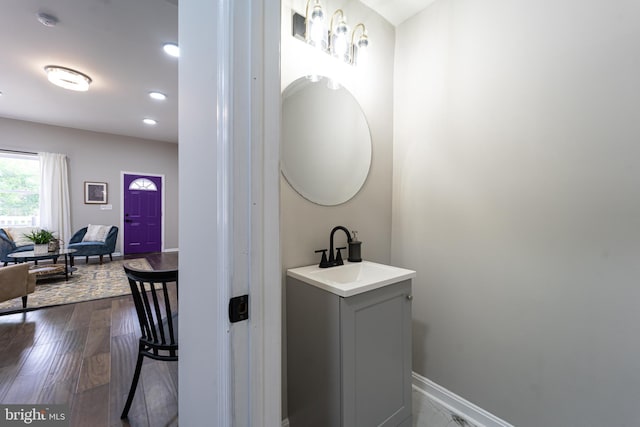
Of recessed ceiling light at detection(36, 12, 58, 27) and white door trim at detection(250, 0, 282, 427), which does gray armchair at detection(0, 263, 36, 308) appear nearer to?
recessed ceiling light at detection(36, 12, 58, 27)

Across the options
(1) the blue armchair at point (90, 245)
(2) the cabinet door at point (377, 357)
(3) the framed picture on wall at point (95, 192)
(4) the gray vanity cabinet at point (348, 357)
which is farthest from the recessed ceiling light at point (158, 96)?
(2) the cabinet door at point (377, 357)

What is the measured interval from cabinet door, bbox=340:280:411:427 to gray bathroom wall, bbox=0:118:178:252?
6.78 meters

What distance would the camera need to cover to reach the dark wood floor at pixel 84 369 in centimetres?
154

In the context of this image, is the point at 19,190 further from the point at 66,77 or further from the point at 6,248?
the point at 66,77

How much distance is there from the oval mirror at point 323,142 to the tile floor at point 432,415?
4.52ft

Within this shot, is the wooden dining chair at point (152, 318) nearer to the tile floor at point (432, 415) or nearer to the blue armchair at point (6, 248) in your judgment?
the tile floor at point (432, 415)

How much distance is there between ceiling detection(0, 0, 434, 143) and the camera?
6.89 ft

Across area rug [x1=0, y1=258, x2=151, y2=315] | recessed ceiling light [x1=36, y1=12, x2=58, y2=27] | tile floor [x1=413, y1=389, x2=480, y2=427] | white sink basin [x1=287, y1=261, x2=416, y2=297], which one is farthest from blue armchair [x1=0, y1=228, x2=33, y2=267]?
tile floor [x1=413, y1=389, x2=480, y2=427]

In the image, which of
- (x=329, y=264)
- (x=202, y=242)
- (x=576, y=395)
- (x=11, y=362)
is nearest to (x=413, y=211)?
(x=329, y=264)

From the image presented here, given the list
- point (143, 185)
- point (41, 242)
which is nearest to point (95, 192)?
point (143, 185)

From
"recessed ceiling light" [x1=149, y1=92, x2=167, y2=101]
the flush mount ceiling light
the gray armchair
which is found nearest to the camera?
the gray armchair

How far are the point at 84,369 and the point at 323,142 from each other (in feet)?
7.94

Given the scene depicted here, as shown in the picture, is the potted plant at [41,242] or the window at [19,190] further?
the window at [19,190]

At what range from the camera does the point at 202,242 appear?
76 centimetres
